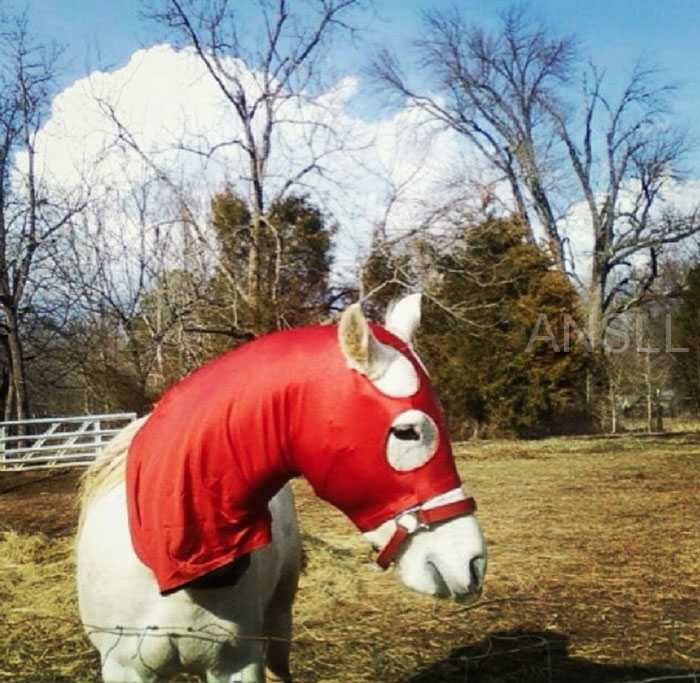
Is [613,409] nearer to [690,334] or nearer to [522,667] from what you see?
[690,334]

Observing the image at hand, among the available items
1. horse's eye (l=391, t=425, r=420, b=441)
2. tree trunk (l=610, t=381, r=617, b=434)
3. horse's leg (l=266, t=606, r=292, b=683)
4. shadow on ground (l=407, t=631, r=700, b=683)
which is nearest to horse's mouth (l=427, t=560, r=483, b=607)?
horse's eye (l=391, t=425, r=420, b=441)

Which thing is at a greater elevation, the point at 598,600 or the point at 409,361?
the point at 409,361

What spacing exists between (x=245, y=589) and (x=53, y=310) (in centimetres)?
1850

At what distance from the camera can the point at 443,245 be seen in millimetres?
14305

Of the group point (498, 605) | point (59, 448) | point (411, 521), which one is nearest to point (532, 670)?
point (498, 605)

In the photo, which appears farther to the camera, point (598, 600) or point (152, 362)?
point (152, 362)

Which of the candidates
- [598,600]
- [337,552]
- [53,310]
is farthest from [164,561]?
[53,310]

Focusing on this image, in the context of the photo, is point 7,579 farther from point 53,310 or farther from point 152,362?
point 53,310

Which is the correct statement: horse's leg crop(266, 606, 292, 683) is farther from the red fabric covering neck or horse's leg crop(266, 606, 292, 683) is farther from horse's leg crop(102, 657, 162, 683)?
the red fabric covering neck

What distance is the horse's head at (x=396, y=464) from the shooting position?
6.48 feet

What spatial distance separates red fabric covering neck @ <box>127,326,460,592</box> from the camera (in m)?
2.02

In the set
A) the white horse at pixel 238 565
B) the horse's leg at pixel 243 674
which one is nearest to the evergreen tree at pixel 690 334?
the white horse at pixel 238 565

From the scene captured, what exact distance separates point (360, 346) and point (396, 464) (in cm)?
27

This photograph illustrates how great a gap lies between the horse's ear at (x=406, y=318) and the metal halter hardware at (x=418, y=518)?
0.44 m
